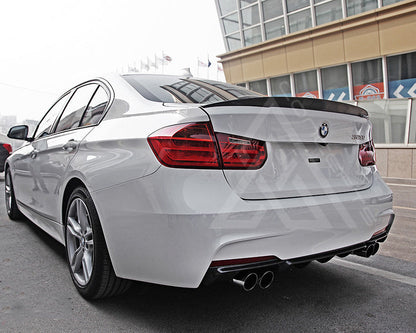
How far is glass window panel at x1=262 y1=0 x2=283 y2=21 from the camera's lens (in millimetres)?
20516

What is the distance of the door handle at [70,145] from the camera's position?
9.18 feet

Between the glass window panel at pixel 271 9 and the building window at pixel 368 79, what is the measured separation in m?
4.95

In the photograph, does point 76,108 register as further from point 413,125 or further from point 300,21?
point 300,21

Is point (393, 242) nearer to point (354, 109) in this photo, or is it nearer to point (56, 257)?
point (354, 109)

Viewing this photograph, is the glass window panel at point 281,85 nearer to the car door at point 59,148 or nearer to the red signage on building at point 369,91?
the red signage on building at point 369,91

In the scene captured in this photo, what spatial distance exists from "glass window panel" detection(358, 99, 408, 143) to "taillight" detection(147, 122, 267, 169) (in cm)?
1241

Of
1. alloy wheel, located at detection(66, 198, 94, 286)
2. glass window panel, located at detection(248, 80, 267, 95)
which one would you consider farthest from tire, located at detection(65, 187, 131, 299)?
glass window panel, located at detection(248, 80, 267, 95)

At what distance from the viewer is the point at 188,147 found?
77.9 inches

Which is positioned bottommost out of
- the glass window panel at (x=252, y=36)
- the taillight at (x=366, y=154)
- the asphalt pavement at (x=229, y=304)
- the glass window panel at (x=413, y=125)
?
the glass window panel at (x=413, y=125)

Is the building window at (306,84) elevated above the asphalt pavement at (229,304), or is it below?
below

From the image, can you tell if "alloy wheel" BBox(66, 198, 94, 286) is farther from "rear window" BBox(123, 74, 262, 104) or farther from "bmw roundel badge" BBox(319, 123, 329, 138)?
"bmw roundel badge" BBox(319, 123, 329, 138)

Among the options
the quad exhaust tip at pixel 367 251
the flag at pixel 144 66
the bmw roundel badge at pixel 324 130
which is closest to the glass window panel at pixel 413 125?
the quad exhaust tip at pixel 367 251

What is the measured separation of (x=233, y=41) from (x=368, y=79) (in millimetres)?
8467

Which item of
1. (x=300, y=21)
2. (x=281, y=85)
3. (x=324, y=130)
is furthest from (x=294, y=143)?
(x=281, y=85)
